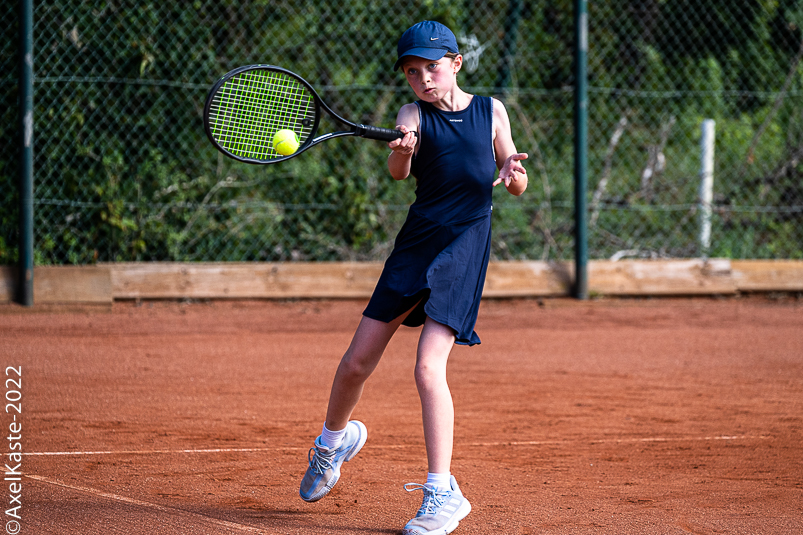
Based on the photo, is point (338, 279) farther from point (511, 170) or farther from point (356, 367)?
point (511, 170)

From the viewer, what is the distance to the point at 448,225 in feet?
8.91

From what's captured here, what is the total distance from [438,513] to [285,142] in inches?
54.2

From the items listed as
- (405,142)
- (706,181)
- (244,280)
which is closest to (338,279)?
(244,280)

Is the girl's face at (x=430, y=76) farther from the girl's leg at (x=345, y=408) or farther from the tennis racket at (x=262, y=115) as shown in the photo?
the girl's leg at (x=345, y=408)

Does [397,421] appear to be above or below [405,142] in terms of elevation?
below

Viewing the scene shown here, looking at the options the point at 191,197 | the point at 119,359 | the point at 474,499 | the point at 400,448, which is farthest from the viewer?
the point at 191,197

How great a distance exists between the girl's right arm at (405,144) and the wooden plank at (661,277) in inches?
196

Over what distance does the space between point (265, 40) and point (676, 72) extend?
436 cm

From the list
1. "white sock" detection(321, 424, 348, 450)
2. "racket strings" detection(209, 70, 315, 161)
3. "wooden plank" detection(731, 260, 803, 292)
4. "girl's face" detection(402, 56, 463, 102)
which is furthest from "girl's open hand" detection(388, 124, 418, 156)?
"wooden plank" detection(731, 260, 803, 292)

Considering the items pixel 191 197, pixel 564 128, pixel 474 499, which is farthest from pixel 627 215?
pixel 474 499

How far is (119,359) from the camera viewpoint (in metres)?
5.27

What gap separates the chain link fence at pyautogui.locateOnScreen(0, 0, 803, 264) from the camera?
689cm

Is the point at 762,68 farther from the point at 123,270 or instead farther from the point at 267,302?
the point at 123,270

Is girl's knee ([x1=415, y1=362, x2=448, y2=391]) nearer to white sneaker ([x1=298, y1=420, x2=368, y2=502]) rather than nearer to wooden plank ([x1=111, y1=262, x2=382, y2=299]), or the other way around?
white sneaker ([x1=298, y1=420, x2=368, y2=502])
